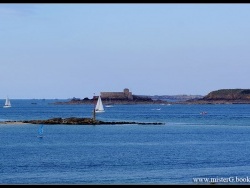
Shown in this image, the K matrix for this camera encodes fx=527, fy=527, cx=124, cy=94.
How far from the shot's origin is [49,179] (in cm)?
3048

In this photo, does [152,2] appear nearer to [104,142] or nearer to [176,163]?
[176,163]

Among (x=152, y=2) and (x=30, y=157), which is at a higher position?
(x=152, y=2)

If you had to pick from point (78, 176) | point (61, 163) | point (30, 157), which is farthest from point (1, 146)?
point (78, 176)

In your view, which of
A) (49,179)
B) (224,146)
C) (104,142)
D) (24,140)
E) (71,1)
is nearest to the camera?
(71,1)

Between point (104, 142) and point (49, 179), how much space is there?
30619 millimetres

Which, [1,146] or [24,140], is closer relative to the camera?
[1,146]

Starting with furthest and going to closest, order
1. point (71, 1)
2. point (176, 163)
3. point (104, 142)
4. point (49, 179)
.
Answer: point (104, 142)
point (176, 163)
point (49, 179)
point (71, 1)


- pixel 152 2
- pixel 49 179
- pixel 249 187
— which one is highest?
pixel 152 2

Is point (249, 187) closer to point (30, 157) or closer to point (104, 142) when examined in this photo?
point (30, 157)

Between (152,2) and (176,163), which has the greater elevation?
(152,2)

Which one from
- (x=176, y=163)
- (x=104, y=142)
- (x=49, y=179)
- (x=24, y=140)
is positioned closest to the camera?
(x=49, y=179)

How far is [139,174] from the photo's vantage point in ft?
106

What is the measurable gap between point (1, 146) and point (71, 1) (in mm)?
54585

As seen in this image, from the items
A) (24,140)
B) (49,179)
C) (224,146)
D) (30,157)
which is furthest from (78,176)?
(24,140)
